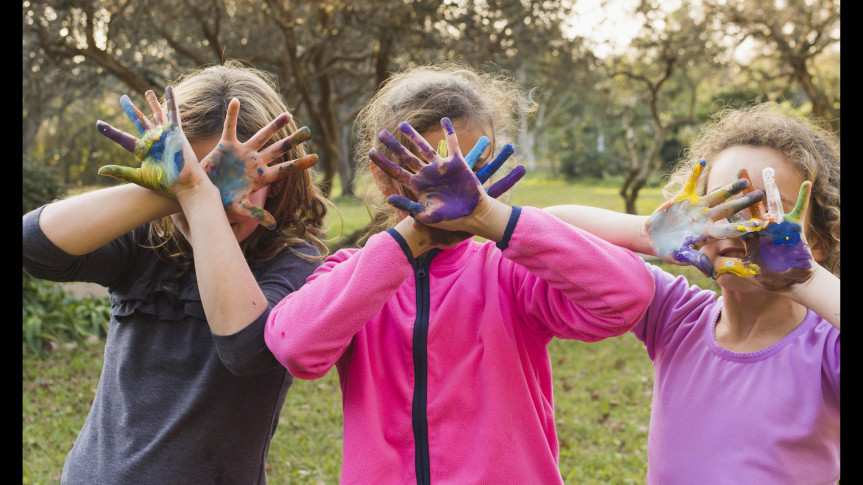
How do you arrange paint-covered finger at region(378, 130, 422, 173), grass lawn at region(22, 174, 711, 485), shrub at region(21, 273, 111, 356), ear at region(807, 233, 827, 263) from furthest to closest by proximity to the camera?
shrub at region(21, 273, 111, 356) → grass lawn at region(22, 174, 711, 485) → ear at region(807, 233, 827, 263) → paint-covered finger at region(378, 130, 422, 173)

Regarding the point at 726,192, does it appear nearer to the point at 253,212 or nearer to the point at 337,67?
the point at 253,212

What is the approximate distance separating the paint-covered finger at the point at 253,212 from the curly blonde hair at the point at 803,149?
1.09 meters

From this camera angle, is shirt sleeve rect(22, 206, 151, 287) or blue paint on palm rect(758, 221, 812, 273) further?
shirt sleeve rect(22, 206, 151, 287)

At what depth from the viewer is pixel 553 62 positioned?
10.5m

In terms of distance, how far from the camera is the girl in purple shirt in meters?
1.47

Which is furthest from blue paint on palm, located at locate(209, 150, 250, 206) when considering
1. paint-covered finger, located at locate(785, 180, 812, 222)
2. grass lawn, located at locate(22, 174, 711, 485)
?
grass lawn, located at locate(22, 174, 711, 485)

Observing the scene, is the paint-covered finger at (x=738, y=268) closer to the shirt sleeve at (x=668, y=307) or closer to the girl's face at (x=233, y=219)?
the shirt sleeve at (x=668, y=307)

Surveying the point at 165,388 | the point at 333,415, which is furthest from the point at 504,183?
the point at 333,415

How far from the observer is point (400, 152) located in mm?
1368

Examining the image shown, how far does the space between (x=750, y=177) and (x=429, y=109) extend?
785 millimetres

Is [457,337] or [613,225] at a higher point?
[613,225]

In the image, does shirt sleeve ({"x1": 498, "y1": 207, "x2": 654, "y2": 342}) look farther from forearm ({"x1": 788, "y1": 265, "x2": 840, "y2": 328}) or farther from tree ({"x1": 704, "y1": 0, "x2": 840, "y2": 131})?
tree ({"x1": 704, "y1": 0, "x2": 840, "y2": 131})

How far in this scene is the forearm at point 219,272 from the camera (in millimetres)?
1481
